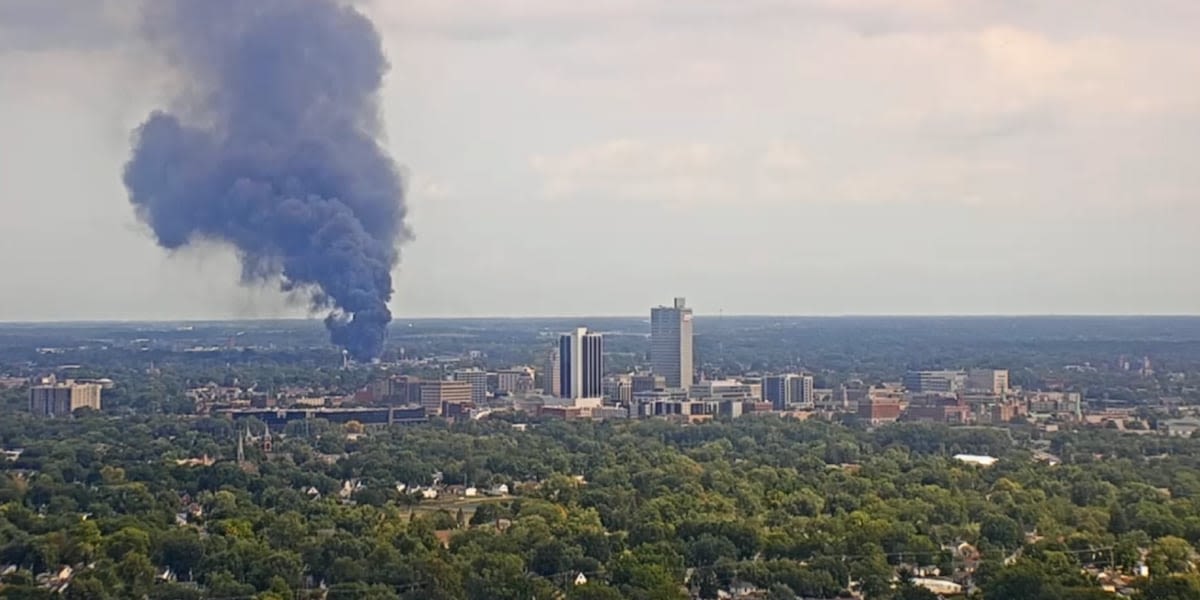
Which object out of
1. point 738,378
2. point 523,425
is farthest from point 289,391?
point 738,378

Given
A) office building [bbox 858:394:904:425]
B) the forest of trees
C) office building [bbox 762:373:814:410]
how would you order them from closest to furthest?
the forest of trees, office building [bbox 858:394:904:425], office building [bbox 762:373:814:410]

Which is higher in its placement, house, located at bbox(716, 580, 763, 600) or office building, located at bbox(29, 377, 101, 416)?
office building, located at bbox(29, 377, 101, 416)

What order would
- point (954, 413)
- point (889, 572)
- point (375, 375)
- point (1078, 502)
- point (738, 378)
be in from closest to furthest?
point (889, 572)
point (1078, 502)
point (954, 413)
point (375, 375)
point (738, 378)

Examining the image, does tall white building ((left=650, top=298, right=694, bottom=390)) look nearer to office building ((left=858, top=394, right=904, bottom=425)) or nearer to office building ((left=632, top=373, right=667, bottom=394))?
office building ((left=632, top=373, right=667, bottom=394))

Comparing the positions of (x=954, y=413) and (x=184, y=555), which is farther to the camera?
(x=954, y=413)

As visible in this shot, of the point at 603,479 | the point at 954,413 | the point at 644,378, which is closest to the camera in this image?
the point at 603,479

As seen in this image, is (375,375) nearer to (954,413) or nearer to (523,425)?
(523,425)

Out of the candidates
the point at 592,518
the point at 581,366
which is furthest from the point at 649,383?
the point at 592,518

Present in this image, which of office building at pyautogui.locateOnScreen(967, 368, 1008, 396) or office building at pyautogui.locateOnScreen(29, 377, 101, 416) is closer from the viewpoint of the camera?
office building at pyautogui.locateOnScreen(29, 377, 101, 416)

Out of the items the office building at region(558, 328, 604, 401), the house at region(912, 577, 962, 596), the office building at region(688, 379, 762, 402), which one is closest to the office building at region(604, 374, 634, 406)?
the office building at region(558, 328, 604, 401)
